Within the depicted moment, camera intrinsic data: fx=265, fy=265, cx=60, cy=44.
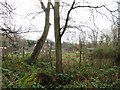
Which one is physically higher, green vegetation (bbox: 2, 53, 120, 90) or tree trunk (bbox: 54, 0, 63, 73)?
tree trunk (bbox: 54, 0, 63, 73)

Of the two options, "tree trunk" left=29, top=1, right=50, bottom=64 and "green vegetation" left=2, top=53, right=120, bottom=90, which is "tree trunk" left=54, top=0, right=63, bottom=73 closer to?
"green vegetation" left=2, top=53, right=120, bottom=90

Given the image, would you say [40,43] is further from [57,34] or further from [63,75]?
[63,75]

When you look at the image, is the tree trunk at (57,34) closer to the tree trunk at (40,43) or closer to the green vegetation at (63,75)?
the green vegetation at (63,75)

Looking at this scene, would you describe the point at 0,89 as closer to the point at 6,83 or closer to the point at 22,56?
the point at 6,83

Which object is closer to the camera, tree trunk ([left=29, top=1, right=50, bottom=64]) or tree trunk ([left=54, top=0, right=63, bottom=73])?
tree trunk ([left=54, top=0, right=63, bottom=73])

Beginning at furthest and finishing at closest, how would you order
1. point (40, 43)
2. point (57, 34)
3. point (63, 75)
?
point (40, 43) < point (57, 34) < point (63, 75)

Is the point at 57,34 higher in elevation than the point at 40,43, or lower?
higher

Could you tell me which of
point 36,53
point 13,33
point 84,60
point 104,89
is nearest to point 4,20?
point 13,33

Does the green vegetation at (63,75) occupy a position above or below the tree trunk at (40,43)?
below

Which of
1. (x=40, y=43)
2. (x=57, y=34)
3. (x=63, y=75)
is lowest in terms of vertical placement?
(x=63, y=75)

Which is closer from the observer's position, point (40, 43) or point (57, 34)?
point (57, 34)

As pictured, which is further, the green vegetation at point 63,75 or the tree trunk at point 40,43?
the tree trunk at point 40,43

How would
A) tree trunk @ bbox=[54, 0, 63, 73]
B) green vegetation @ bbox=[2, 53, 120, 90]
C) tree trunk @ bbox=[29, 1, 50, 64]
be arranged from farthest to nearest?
1. tree trunk @ bbox=[29, 1, 50, 64]
2. tree trunk @ bbox=[54, 0, 63, 73]
3. green vegetation @ bbox=[2, 53, 120, 90]

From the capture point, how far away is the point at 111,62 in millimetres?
15766
